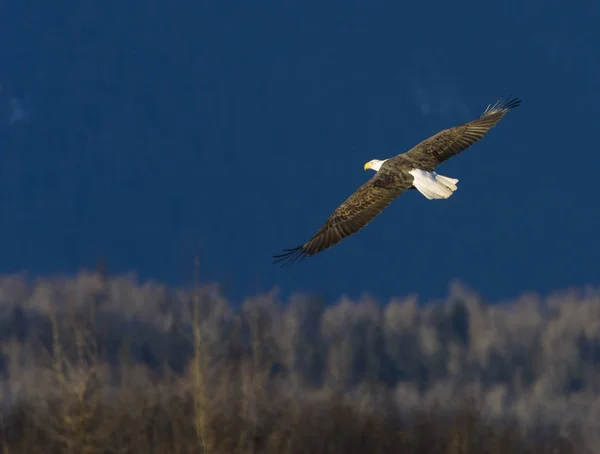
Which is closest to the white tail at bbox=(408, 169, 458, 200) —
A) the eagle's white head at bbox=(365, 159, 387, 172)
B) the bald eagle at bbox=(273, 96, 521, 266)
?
the bald eagle at bbox=(273, 96, 521, 266)

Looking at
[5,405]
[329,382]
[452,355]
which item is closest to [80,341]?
[5,405]

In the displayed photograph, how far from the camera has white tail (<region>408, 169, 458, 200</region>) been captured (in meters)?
16.1

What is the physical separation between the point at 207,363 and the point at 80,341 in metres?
1.43

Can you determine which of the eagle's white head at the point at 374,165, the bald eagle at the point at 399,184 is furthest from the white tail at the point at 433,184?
the eagle's white head at the point at 374,165

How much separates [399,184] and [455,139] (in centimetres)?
121

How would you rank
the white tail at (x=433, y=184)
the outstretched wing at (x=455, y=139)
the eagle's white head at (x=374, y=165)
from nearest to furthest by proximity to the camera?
the white tail at (x=433, y=184) < the outstretched wing at (x=455, y=139) < the eagle's white head at (x=374, y=165)

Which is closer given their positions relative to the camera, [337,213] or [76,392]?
[76,392]

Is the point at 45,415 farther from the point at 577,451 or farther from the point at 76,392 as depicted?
the point at 577,451

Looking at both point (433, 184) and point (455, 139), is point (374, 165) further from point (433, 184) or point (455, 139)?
point (433, 184)

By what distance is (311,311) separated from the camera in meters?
34.5

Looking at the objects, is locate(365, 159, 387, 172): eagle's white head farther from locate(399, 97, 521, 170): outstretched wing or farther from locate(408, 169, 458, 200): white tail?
locate(408, 169, 458, 200): white tail

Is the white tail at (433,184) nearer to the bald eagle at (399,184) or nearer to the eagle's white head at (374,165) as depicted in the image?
the bald eagle at (399,184)

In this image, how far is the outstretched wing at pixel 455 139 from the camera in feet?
57.6

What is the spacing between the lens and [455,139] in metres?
17.8
